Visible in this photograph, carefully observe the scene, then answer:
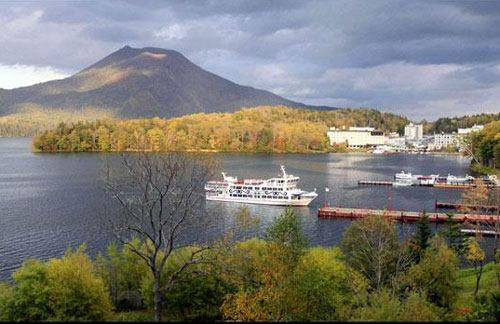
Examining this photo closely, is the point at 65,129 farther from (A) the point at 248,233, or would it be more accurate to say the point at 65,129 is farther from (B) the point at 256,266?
(B) the point at 256,266

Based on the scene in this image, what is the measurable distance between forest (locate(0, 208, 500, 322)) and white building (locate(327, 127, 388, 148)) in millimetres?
128526

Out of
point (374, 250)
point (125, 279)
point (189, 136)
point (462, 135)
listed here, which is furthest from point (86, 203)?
point (462, 135)

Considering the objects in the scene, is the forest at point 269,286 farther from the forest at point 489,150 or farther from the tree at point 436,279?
the forest at point 489,150

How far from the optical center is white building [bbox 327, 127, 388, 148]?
148 m

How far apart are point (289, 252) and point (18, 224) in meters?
27.0

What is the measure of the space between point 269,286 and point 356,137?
144m

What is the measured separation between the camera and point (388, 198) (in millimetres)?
48750

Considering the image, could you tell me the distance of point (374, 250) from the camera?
1878cm

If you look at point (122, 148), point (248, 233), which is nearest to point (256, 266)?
point (248, 233)

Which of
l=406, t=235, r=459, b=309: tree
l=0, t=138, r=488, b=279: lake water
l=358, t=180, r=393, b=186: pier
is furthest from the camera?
l=358, t=180, r=393, b=186: pier

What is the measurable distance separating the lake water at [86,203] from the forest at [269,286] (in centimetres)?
968

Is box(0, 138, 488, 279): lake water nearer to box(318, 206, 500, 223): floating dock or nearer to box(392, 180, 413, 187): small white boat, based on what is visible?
box(318, 206, 500, 223): floating dock

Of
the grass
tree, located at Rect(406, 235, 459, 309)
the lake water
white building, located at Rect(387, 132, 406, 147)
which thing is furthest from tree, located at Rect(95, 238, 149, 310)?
white building, located at Rect(387, 132, 406, 147)

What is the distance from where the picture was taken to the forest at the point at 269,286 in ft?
44.6
